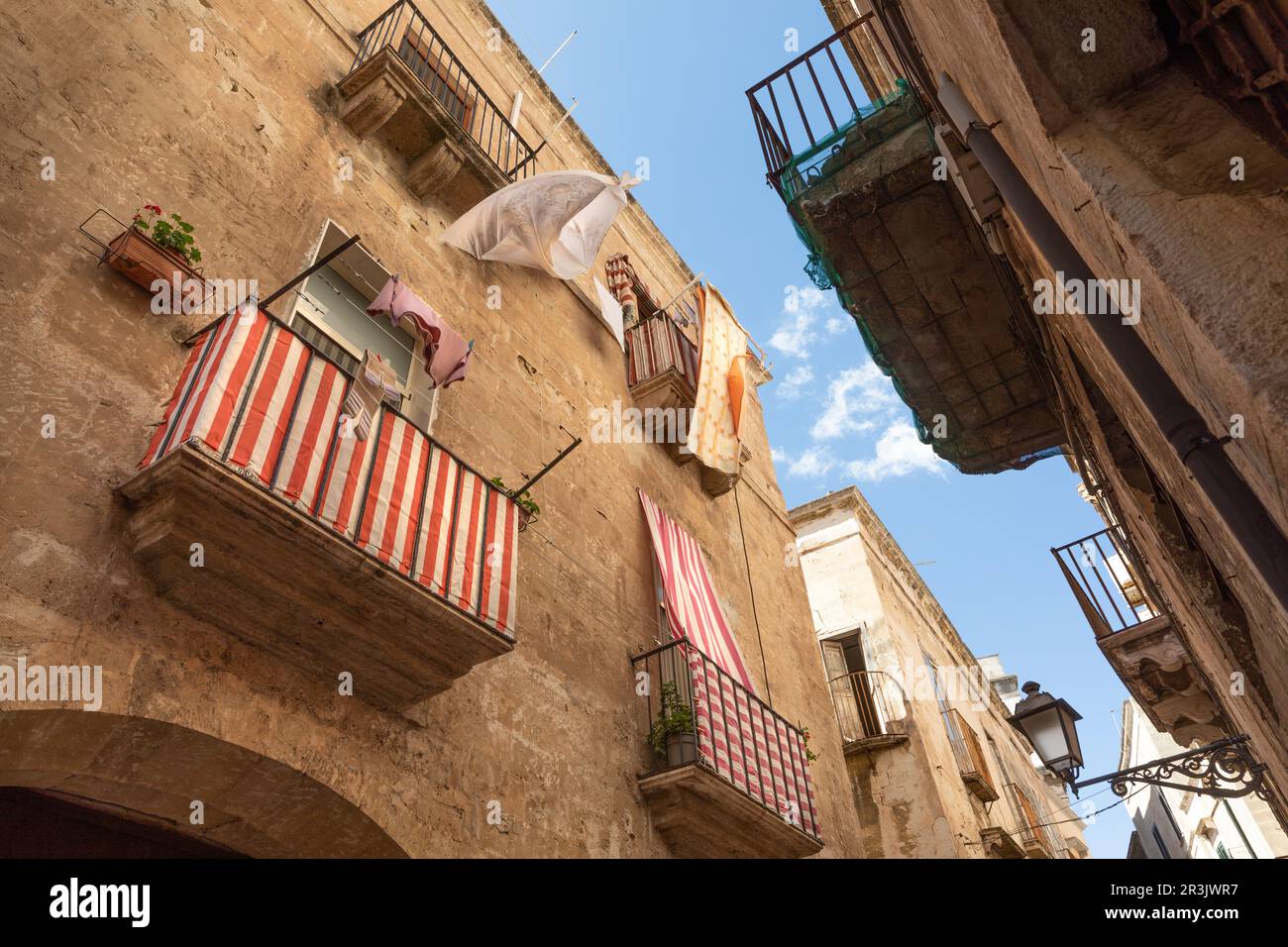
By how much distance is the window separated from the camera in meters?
6.77

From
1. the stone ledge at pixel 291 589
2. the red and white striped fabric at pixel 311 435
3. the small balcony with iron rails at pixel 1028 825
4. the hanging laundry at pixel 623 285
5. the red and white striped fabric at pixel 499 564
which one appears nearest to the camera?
the stone ledge at pixel 291 589

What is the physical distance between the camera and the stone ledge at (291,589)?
13.8 ft

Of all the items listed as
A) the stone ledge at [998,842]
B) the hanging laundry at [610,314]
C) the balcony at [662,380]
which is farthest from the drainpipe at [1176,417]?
the stone ledge at [998,842]

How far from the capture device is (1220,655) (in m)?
6.83

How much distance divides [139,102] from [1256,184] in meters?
6.28

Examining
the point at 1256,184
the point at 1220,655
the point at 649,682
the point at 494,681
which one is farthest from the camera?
the point at 649,682

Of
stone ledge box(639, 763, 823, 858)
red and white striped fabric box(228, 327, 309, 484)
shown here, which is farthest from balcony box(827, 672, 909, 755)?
red and white striped fabric box(228, 327, 309, 484)

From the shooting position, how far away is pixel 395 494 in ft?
17.1

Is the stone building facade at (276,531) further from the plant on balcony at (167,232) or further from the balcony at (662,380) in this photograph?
the balcony at (662,380)

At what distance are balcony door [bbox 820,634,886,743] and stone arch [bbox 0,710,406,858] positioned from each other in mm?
11613

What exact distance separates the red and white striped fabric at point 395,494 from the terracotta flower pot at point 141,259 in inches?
58.4

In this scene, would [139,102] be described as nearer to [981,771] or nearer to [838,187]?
[838,187]

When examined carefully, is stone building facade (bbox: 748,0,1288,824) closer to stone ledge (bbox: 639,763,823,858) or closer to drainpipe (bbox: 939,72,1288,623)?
drainpipe (bbox: 939,72,1288,623)

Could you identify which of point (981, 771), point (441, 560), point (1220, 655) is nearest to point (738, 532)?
point (1220, 655)
